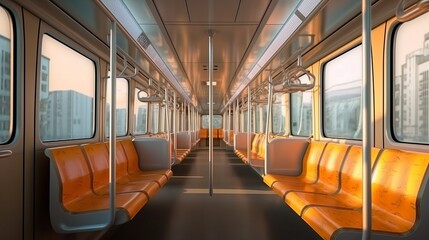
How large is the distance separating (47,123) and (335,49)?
3.41m

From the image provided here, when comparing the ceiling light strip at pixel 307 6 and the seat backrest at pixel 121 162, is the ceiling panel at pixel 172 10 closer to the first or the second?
the ceiling light strip at pixel 307 6

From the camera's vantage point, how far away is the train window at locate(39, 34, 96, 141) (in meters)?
3.09

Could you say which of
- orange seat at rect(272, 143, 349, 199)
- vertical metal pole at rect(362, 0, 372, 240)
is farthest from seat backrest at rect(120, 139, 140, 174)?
vertical metal pole at rect(362, 0, 372, 240)

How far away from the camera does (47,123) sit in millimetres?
3141

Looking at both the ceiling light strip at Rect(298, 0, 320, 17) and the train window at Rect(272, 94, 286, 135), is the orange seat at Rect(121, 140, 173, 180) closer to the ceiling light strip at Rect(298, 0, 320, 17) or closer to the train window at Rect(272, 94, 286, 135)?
the ceiling light strip at Rect(298, 0, 320, 17)

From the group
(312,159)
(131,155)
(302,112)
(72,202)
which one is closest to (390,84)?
(312,159)

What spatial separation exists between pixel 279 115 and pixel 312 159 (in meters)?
3.47

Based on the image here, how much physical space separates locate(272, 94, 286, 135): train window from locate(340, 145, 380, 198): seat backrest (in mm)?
3667

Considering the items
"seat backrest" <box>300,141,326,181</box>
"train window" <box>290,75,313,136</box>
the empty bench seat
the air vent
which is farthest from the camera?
"train window" <box>290,75,313,136</box>

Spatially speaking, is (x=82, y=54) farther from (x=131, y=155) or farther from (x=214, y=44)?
(x=214, y=44)

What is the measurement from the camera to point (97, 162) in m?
3.56

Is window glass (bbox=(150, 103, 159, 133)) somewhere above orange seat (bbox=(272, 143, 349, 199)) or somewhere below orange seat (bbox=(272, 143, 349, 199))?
above

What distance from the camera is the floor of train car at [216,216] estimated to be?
3.49 meters

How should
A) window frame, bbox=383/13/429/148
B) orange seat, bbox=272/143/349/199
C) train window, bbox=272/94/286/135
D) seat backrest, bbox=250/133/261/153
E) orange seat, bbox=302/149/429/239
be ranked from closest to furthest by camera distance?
orange seat, bbox=302/149/429/239 → window frame, bbox=383/13/429/148 → orange seat, bbox=272/143/349/199 → train window, bbox=272/94/286/135 → seat backrest, bbox=250/133/261/153
